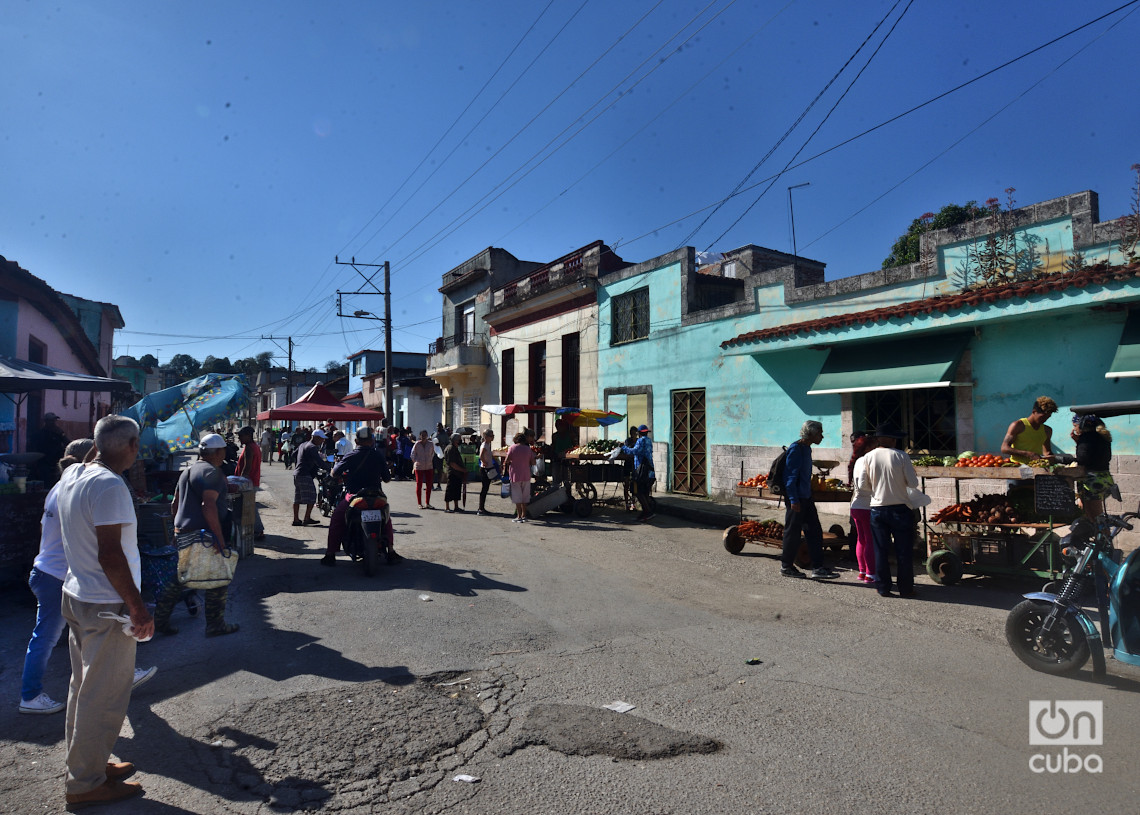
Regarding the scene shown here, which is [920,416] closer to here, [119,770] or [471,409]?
[119,770]

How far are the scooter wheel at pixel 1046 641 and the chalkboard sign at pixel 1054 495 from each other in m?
2.56

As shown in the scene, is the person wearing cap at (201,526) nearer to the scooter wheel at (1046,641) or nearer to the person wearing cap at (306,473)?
the person wearing cap at (306,473)

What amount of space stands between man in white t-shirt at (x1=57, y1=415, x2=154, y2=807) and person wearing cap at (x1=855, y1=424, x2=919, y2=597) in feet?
21.8

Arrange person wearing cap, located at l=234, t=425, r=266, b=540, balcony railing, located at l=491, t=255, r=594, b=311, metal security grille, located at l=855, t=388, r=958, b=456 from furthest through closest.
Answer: balcony railing, located at l=491, t=255, r=594, b=311
metal security grille, located at l=855, t=388, r=958, b=456
person wearing cap, located at l=234, t=425, r=266, b=540

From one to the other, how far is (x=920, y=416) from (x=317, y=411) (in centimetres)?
1328

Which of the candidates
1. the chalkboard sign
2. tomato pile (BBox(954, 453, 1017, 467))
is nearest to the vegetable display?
tomato pile (BBox(954, 453, 1017, 467))

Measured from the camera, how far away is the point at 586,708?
13.8ft

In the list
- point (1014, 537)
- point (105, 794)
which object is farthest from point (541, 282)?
point (105, 794)

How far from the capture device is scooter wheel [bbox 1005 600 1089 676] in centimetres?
466

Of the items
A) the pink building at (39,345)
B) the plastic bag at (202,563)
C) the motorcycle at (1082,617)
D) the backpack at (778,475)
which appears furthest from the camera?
the pink building at (39,345)

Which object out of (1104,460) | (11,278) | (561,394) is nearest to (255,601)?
(1104,460)

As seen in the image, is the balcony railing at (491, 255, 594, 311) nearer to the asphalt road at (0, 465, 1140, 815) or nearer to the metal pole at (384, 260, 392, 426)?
the metal pole at (384, 260, 392, 426)

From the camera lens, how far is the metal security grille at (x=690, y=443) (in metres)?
16.5

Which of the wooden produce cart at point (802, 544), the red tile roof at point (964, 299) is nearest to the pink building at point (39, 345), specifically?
the wooden produce cart at point (802, 544)
